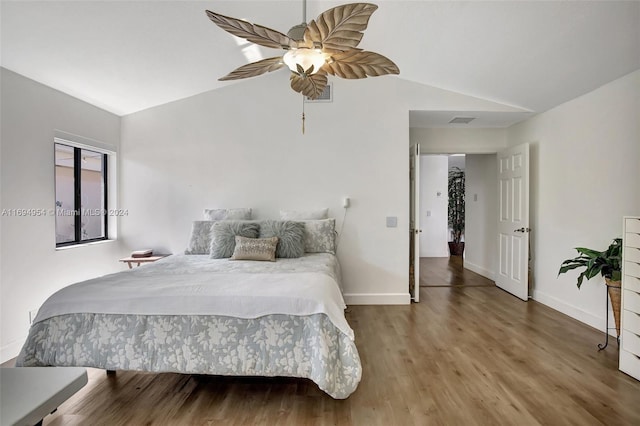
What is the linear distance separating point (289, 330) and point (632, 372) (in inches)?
96.9

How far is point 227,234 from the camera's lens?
3375mm

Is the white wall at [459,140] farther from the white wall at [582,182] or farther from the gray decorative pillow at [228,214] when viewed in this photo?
the gray decorative pillow at [228,214]

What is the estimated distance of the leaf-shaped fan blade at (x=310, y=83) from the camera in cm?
221

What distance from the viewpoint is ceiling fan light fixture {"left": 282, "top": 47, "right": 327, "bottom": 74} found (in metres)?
Answer: 1.87

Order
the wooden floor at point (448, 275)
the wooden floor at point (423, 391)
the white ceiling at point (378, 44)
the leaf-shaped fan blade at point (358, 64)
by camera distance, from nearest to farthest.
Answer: the wooden floor at point (423, 391) → the leaf-shaped fan blade at point (358, 64) → the white ceiling at point (378, 44) → the wooden floor at point (448, 275)

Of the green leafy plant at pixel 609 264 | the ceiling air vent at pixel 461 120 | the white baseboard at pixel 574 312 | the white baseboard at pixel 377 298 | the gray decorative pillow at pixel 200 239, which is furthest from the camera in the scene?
the ceiling air vent at pixel 461 120

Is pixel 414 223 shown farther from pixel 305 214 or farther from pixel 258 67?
pixel 258 67

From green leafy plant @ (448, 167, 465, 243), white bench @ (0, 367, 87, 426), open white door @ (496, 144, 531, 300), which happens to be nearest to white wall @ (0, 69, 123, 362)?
white bench @ (0, 367, 87, 426)

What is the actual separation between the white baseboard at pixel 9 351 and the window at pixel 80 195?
1.01 m

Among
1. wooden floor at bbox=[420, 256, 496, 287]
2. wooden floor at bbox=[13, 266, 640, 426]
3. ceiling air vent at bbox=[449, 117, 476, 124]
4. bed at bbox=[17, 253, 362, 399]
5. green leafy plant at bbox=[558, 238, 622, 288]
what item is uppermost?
ceiling air vent at bbox=[449, 117, 476, 124]

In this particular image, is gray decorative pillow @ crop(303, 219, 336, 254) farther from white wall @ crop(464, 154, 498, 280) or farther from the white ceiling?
white wall @ crop(464, 154, 498, 280)

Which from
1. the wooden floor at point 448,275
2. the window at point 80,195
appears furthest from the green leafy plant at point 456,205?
the window at point 80,195

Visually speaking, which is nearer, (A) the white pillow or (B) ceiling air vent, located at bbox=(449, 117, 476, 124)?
(A) the white pillow

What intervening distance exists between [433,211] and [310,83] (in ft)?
20.6
